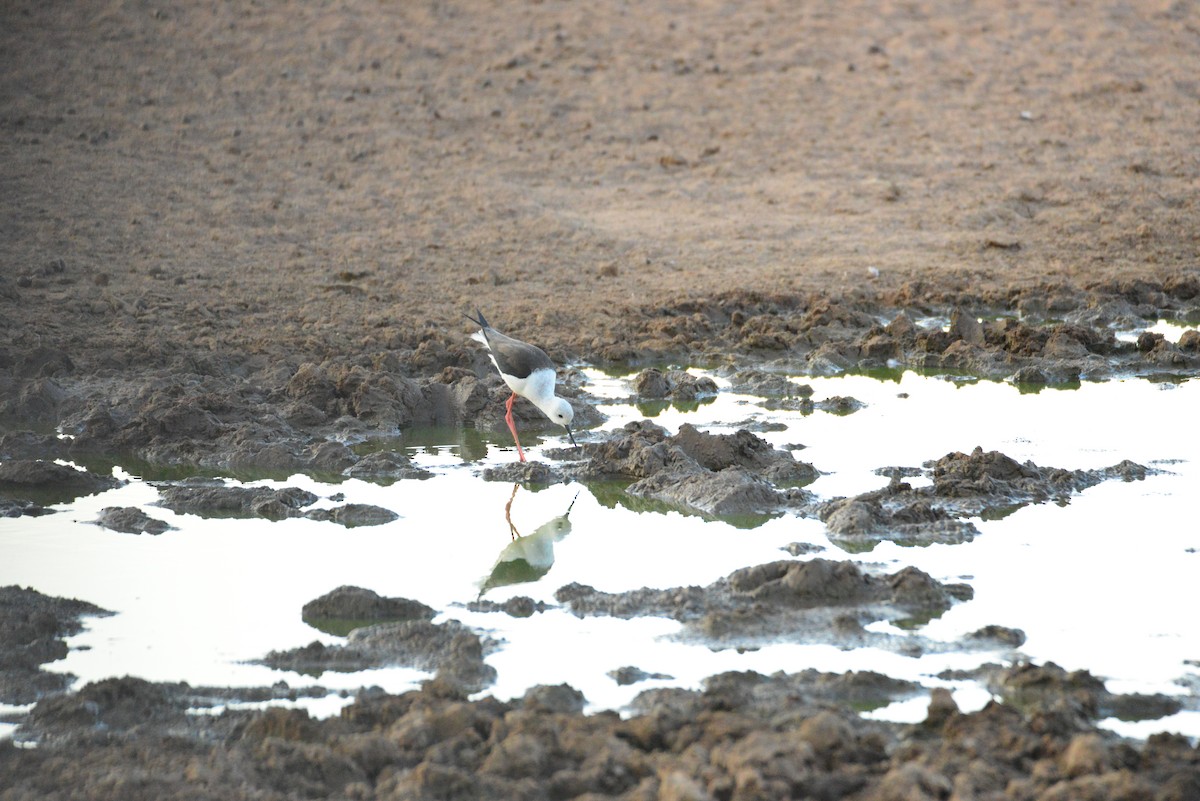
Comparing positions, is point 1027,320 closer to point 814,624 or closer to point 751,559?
point 751,559

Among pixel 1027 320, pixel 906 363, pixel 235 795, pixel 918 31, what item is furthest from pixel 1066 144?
pixel 235 795

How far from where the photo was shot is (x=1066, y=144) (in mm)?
17312

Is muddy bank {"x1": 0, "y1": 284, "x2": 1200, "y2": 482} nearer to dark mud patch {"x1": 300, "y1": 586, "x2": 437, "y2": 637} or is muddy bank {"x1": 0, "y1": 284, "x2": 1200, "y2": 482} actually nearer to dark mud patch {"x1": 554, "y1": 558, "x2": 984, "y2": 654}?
dark mud patch {"x1": 300, "y1": 586, "x2": 437, "y2": 637}

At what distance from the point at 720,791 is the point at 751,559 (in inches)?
101

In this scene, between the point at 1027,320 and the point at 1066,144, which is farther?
the point at 1066,144

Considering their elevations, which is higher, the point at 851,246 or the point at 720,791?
the point at 851,246

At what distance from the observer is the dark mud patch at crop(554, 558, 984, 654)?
17.7 feet

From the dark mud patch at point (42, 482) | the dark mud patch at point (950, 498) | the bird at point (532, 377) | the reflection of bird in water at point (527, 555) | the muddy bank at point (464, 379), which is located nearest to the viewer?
the reflection of bird in water at point (527, 555)

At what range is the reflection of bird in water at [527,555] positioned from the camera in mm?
6356

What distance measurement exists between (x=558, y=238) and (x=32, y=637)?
9117mm

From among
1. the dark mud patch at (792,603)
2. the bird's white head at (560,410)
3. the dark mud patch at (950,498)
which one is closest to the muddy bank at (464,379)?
the bird's white head at (560,410)

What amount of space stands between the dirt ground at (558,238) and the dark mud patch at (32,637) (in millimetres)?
394

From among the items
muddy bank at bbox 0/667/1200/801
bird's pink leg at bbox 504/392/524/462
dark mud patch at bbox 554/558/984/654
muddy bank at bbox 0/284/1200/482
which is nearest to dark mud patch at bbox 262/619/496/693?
muddy bank at bbox 0/667/1200/801

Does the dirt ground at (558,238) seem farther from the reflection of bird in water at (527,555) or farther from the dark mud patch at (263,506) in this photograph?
the reflection of bird in water at (527,555)
